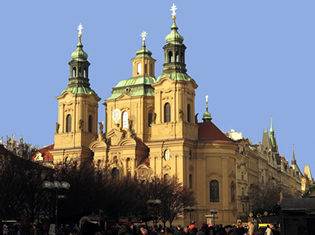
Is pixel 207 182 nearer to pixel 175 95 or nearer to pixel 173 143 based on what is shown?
pixel 173 143

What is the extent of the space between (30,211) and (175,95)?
3780 centimetres

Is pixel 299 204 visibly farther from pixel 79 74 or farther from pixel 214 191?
pixel 79 74

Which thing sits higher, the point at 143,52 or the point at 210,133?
the point at 143,52

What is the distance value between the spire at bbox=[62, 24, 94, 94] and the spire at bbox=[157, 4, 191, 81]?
14253mm

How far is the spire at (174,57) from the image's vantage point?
8619 cm

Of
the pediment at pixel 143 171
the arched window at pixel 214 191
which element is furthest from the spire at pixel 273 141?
the pediment at pixel 143 171

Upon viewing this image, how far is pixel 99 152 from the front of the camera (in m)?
89.9

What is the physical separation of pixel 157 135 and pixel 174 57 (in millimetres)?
11769

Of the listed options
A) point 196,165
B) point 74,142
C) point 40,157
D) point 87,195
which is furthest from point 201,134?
point 87,195

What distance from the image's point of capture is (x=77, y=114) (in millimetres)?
93000

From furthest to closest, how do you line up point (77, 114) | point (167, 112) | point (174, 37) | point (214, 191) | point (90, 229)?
1. point (77, 114)
2. point (174, 37)
3. point (167, 112)
4. point (214, 191)
5. point (90, 229)

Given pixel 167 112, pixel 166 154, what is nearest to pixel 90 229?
pixel 166 154

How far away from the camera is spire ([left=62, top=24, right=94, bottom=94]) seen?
9411 centimetres

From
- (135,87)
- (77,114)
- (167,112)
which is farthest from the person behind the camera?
(135,87)
